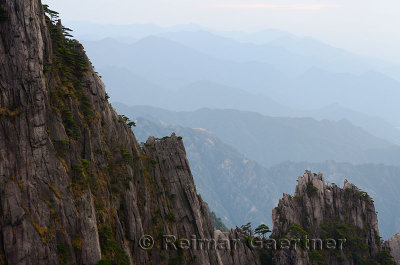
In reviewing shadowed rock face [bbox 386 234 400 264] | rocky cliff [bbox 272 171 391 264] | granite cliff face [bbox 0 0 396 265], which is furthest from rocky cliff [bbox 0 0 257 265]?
shadowed rock face [bbox 386 234 400 264]

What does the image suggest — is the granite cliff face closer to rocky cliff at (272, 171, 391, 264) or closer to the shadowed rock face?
rocky cliff at (272, 171, 391, 264)

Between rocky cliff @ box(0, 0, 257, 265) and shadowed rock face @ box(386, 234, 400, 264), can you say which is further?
shadowed rock face @ box(386, 234, 400, 264)

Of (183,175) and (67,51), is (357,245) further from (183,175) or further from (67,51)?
(67,51)

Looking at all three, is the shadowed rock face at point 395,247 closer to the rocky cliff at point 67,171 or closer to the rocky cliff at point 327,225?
the rocky cliff at point 327,225

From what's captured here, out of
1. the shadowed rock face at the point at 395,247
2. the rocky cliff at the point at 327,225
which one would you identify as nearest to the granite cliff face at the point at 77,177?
the rocky cliff at the point at 327,225

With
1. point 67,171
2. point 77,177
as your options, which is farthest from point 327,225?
point 67,171

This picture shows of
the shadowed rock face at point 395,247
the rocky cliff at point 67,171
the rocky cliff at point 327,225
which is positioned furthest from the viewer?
the shadowed rock face at point 395,247

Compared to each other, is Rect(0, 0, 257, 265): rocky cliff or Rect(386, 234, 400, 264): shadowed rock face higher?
Rect(0, 0, 257, 265): rocky cliff

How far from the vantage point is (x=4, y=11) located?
43.3 m

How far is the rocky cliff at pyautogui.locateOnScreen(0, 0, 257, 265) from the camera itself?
41875 millimetres

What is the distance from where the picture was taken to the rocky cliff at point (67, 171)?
1649 inches

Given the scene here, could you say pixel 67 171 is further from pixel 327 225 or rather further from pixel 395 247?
pixel 395 247

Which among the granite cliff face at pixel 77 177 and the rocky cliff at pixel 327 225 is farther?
the rocky cliff at pixel 327 225

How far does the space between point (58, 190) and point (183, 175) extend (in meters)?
30.1
